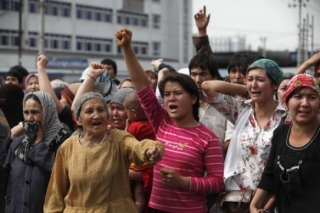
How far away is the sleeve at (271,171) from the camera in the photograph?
3.60 metres

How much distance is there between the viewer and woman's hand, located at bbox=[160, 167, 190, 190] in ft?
11.5

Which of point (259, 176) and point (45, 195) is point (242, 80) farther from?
point (45, 195)

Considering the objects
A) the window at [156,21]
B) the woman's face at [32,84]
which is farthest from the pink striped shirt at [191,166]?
the window at [156,21]

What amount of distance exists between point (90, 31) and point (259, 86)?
49689mm

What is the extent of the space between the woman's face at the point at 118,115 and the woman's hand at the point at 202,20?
989 mm

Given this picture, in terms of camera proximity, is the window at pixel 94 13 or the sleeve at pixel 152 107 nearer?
the sleeve at pixel 152 107

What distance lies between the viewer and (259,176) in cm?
393

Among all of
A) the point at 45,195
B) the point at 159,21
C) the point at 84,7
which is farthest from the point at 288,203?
the point at 159,21

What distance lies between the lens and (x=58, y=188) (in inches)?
151

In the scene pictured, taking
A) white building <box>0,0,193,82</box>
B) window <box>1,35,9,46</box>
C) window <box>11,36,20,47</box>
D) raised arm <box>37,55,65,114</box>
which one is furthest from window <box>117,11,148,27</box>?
raised arm <box>37,55,65,114</box>

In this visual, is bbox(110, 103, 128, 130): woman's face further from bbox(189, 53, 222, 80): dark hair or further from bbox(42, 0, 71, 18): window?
bbox(42, 0, 71, 18): window

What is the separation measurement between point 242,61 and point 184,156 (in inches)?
70.1

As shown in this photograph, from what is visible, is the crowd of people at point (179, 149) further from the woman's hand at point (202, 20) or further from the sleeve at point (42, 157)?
the woman's hand at point (202, 20)

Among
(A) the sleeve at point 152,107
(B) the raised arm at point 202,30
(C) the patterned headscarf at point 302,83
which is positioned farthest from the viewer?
(B) the raised arm at point 202,30
